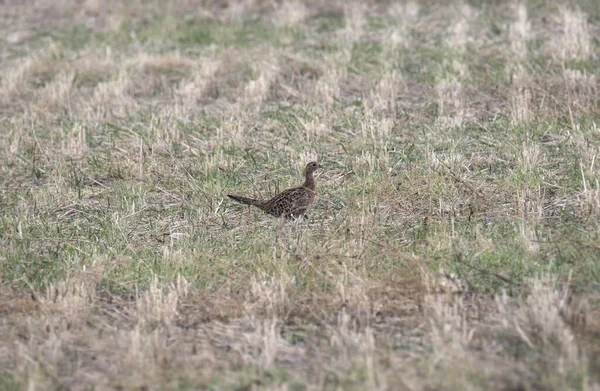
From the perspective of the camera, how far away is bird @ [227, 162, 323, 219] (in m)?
8.95

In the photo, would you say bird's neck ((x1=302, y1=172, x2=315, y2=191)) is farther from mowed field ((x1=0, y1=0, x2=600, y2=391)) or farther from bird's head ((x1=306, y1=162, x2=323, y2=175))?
mowed field ((x1=0, y1=0, x2=600, y2=391))

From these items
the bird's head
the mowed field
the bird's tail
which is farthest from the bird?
the bird's head

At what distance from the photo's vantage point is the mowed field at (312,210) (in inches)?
247

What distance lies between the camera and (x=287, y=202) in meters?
8.95

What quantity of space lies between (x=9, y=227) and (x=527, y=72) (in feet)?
24.4

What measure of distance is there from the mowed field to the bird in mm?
129

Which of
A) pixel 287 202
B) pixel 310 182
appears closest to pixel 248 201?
pixel 287 202

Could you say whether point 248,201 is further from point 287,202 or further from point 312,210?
point 312,210

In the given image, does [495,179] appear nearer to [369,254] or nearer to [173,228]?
[369,254]

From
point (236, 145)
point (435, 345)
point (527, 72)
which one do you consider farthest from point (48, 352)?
point (527, 72)

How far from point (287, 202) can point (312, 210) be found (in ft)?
2.18

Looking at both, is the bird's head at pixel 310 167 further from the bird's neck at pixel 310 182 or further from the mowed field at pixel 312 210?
the mowed field at pixel 312 210

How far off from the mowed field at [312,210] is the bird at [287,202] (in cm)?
13

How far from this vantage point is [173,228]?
9.05 metres
